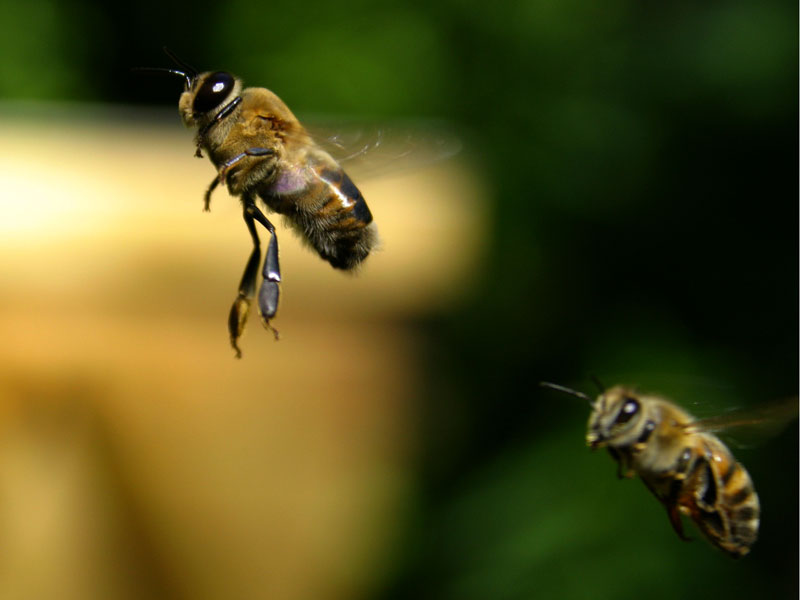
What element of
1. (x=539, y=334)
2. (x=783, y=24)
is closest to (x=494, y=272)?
(x=539, y=334)

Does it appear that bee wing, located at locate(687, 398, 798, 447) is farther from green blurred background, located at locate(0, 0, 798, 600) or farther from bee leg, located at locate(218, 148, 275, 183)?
green blurred background, located at locate(0, 0, 798, 600)

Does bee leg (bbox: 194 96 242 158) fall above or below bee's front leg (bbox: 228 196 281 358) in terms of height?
above

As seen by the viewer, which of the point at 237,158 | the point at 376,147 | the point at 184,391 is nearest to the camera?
the point at 237,158

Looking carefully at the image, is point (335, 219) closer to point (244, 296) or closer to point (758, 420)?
point (244, 296)

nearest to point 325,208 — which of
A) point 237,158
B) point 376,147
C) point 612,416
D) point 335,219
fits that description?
point 335,219

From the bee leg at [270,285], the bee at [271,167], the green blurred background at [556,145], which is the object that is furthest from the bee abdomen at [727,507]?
the green blurred background at [556,145]

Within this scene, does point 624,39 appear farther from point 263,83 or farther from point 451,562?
point 451,562

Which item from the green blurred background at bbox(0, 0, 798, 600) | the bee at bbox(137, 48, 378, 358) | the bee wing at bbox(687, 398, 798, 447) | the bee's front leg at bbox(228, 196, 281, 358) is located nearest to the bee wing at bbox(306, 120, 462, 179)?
the bee at bbox(137, 48, 378, 358)
